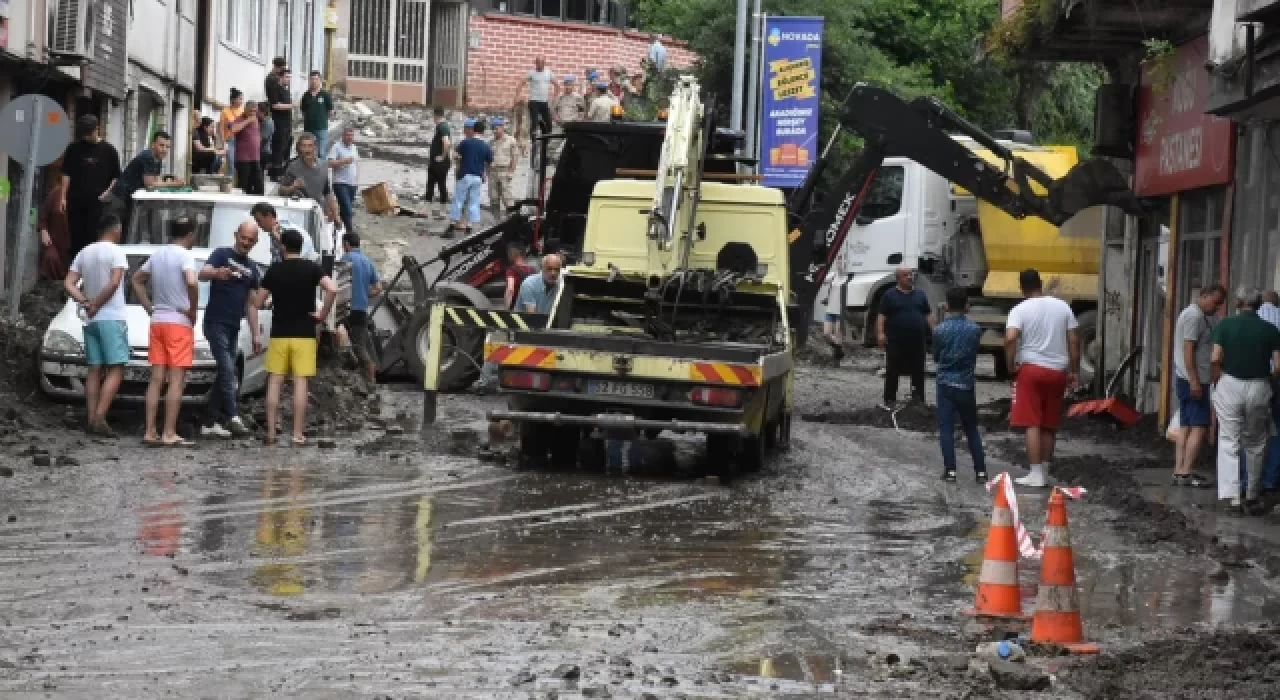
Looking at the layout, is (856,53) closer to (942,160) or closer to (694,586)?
(942,160)

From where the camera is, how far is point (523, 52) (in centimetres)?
5250

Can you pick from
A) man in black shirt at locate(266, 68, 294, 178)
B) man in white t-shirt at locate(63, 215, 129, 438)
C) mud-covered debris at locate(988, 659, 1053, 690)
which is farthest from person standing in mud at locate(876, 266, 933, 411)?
A: mud-covered debris at locate(988, 659, 1053, 690)

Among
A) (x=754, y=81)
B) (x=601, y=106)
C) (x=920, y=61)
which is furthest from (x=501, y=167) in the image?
(x=920, y=61)

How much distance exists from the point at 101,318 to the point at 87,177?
6367mm

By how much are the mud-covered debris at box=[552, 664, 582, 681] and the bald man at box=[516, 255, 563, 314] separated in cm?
1338

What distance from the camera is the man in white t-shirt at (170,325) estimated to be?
17422mm

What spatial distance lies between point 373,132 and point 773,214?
29.0m

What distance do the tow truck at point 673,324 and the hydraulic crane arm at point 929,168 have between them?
0.97 feet

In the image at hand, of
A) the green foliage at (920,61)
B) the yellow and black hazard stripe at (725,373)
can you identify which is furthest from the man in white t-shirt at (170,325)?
the green foliage at (920,61)

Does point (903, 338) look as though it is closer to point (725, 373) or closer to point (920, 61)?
point (725, 373)

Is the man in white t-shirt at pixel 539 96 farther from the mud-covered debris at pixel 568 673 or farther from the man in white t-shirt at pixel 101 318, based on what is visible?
the mud-covered debris at pixel 568 673

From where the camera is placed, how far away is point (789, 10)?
1631 inches

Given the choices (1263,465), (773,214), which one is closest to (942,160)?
(773,214)

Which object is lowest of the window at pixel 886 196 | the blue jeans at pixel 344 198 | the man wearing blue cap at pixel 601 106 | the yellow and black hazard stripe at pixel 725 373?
the yellow and black hazard stripe at pixel 725 373
